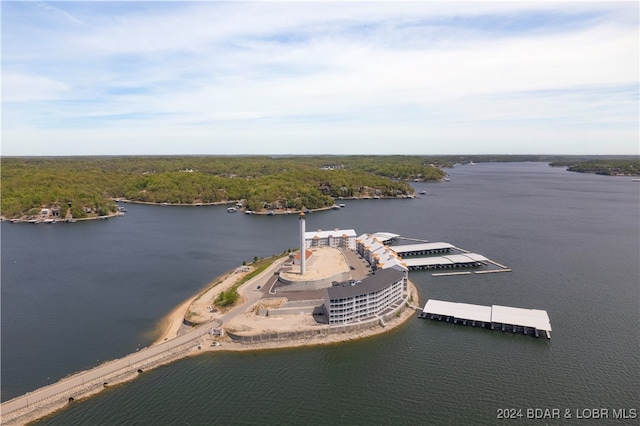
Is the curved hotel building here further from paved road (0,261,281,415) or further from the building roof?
paved road (0,261,281,415)

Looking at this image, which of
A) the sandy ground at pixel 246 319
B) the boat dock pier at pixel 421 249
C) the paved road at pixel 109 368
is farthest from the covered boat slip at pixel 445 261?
the paved road at pixel 109 368

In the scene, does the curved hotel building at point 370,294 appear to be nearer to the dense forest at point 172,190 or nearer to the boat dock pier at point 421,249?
the boat dock pier at point 421,249

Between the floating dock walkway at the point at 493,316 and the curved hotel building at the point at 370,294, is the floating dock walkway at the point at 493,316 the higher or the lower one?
the lower one

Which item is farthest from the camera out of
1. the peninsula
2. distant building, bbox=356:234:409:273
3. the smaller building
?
distant building, bbox=356:234:409:273

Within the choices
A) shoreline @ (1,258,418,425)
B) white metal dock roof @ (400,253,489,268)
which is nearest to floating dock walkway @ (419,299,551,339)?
shoreline @ (1,258,418,425)

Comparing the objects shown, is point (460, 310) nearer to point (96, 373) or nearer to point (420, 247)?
point (420, 247)
